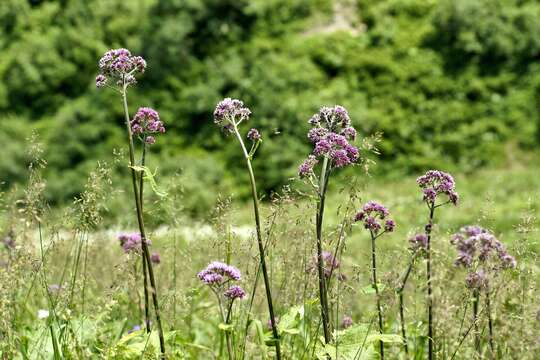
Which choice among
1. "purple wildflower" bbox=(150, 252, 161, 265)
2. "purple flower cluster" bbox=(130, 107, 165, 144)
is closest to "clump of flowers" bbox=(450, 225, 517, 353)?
"purple flower cluster" bbox=(130, 107, 165, 144)

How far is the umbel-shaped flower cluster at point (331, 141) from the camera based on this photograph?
260 centimetres

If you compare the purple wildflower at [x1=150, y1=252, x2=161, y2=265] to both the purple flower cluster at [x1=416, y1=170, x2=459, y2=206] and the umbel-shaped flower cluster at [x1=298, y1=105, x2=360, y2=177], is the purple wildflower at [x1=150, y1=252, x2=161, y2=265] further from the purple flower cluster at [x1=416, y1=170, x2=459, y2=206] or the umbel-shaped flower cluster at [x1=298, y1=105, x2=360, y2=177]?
the purple flower cluster at [x1=416, y1=170, x2=459, y2=206]

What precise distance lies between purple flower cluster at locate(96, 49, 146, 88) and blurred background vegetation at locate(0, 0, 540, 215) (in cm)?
917

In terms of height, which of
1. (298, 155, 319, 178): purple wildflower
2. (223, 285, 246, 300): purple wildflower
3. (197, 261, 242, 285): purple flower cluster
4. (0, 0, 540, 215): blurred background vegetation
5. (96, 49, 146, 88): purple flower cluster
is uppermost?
(0, 0, 540, 215): blurred background vegetation

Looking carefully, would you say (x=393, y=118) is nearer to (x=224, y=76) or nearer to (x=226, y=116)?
(x=224, y=76)

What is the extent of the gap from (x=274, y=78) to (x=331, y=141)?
10.2 metres

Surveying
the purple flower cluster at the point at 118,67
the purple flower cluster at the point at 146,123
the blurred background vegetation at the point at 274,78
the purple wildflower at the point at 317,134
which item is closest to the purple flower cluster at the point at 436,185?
the purple wildflower at the point at 317,134

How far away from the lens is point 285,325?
106 inches

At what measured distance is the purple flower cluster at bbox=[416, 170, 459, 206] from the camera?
277cm

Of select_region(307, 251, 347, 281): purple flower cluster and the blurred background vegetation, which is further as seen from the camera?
the blurred background vegetation

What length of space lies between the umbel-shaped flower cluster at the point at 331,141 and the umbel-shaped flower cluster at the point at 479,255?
679 mm

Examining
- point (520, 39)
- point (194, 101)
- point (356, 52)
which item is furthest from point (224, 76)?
point (520, 39)

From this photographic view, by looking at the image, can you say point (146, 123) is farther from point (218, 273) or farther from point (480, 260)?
point (480, 260)

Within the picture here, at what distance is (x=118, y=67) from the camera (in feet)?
9.12
